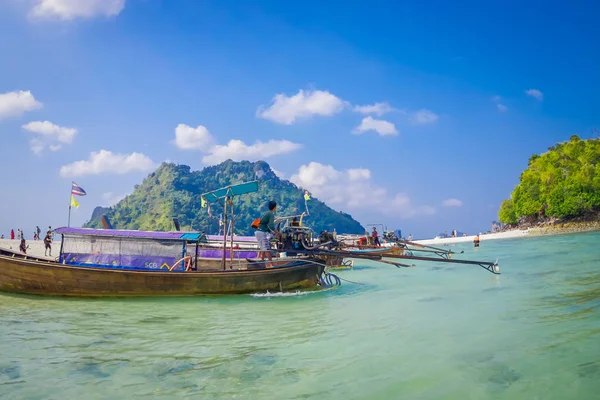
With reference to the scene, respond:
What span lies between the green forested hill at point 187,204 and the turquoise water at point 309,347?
10194 cm

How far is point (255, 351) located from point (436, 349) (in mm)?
3553

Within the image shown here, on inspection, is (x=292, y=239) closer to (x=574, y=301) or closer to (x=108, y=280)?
→ (x=108, y=280)

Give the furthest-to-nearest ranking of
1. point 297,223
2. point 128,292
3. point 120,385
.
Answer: point 297,223, point 128,292, point 120,385

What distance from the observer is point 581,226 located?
7050 centimetres

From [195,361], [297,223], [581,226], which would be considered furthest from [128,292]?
[581,226]

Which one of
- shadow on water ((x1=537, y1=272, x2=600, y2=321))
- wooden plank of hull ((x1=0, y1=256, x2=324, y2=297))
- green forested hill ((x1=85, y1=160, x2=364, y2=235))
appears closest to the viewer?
shadow on water ((x1=537, y1=272, x2=600, y2=321))

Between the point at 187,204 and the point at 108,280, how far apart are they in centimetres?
13435

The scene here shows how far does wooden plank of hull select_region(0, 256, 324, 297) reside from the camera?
591 inches

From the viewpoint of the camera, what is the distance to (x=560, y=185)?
72.2 meters

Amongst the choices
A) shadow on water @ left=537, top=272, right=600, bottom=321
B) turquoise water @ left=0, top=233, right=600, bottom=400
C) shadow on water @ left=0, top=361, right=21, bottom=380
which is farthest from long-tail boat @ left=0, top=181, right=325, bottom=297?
shadow on water @ left=537, top=272, right=600, bottom=321

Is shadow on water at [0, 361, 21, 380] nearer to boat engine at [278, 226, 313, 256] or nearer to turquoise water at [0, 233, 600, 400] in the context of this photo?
turquoise water at [0, 233, 600, 400]

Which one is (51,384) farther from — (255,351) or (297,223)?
(297,223)

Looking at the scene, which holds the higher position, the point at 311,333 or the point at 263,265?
the point at 263,265

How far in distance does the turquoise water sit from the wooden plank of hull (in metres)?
0.60
